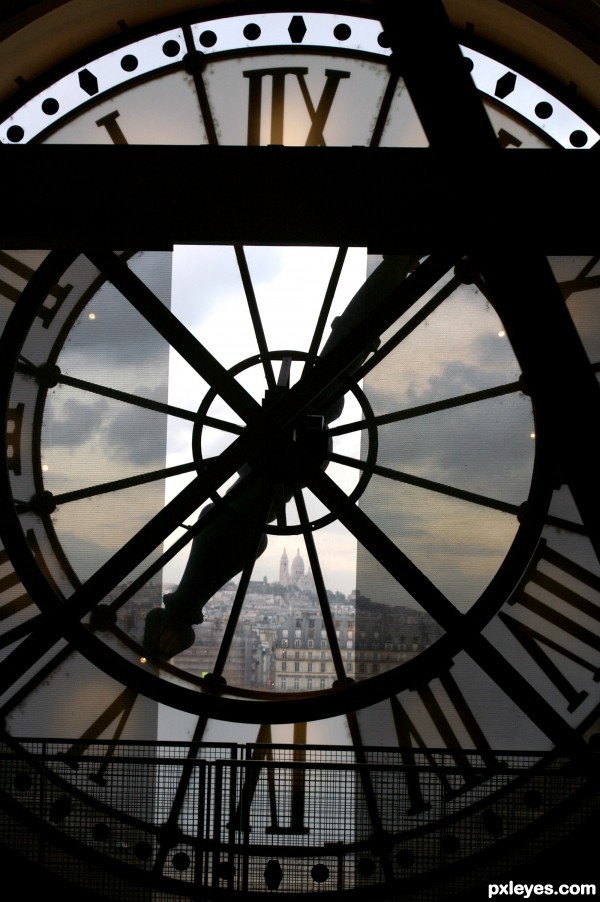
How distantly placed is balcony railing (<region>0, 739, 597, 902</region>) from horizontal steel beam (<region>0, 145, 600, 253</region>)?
1.93m

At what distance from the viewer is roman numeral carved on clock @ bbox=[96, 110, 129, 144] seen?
4.66 metres

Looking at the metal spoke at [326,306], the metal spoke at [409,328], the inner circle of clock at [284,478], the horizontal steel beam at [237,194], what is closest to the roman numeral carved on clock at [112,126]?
the inner circle of clock at [284,478]

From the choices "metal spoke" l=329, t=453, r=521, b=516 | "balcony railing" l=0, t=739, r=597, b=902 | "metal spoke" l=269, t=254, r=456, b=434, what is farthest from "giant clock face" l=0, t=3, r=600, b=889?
"metal spoke" l=269, t=254, r=456, b=434

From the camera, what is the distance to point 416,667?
170 inches

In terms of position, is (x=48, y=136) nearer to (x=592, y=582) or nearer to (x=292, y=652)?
(x=292, y=652)

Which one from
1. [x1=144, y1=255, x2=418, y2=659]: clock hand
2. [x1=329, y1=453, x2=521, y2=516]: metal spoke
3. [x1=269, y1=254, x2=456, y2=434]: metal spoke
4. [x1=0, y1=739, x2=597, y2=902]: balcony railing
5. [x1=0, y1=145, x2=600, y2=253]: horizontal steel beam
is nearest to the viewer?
[x1=0, y1=145, x2=600, y2=253]: horizontal steel beam

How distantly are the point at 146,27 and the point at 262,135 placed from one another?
0.82 meters

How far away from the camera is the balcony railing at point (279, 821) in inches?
134

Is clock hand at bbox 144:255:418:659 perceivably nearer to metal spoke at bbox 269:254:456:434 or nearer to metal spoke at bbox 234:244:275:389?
metal spoke at bbox 234:244:275:389

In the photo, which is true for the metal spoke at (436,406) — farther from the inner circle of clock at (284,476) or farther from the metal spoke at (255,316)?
the metal spoke at (255,316)

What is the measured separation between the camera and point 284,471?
14.5ft

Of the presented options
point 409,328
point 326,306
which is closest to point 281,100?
point 326,306

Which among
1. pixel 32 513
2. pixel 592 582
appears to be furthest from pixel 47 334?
pixel 592 582

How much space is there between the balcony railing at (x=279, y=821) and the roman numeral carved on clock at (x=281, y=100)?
3.08 m
